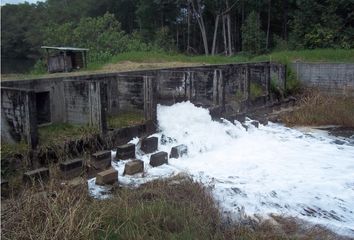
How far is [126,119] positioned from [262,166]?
A: 341cm

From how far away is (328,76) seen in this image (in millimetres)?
15328

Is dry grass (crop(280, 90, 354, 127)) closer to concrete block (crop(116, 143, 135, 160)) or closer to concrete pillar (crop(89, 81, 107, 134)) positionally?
concrete block (crop(116, 143, 135, 160))

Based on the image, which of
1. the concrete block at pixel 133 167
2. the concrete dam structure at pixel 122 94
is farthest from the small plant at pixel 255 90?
the concrete block at pixel 133 167

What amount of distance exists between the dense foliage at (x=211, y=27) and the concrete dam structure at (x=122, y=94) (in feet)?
22.6

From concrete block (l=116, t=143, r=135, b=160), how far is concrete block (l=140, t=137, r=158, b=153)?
436 millimetres

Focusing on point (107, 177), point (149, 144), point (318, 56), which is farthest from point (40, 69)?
point (107, 177)

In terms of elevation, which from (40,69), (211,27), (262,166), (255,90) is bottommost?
(262,166)

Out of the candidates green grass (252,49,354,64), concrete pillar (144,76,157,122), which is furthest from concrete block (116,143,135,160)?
green grass (252,49,354,64)

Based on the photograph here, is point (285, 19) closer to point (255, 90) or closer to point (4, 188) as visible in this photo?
point (255, 90)

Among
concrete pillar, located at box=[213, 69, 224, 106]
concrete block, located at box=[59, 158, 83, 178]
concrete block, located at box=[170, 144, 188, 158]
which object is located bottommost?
concrete block, located at box=[170, 144, 188, 158]

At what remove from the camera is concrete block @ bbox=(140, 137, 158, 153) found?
361 inches

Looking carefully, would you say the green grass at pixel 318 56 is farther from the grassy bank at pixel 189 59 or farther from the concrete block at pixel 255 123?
the concrete block at pixel 255 123

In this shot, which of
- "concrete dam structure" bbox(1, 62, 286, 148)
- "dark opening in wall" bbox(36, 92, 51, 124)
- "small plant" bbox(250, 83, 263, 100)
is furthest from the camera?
"small plant" bbox(250, 83, 263, 100)

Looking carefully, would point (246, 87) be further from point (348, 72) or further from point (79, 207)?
point (79, 207)
